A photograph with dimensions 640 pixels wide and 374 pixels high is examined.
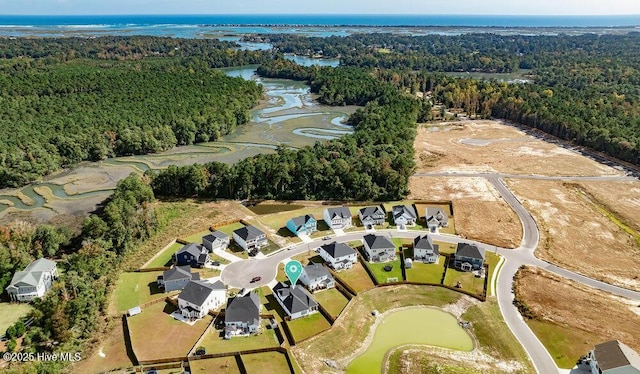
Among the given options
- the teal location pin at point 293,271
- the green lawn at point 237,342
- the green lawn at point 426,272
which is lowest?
the green lawn at point 426,272

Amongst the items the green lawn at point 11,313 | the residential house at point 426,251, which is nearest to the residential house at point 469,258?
the residential house at point 426,251

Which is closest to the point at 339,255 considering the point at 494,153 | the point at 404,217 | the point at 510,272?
the point at 404,217

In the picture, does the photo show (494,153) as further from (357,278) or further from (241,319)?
(241,319)

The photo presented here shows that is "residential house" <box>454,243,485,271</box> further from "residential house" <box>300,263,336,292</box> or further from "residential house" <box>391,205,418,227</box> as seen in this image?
"residential house" <box>300,263,336,292</box>

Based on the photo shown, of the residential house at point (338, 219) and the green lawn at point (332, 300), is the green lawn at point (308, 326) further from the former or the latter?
the residential house at point (338, 219)

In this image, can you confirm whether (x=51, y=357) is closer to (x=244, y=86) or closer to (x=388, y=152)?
(x=388, y=152)

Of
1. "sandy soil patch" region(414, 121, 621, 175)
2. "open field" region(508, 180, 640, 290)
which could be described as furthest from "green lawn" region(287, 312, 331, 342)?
"sandy soil patch" region(414, 121, 621, 175)
